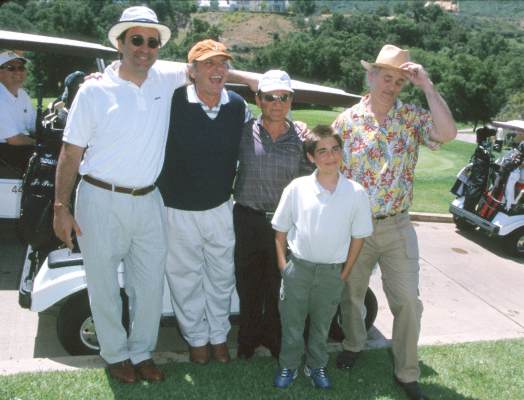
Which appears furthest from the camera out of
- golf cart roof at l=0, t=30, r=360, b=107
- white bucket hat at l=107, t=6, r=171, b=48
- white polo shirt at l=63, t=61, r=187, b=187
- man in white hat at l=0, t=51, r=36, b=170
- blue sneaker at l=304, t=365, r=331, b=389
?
man in white hat at l=0, t=51, r=36, b=170

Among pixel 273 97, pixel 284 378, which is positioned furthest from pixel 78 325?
pixel 273 97

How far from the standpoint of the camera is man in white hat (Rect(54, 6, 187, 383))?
328 centimetres

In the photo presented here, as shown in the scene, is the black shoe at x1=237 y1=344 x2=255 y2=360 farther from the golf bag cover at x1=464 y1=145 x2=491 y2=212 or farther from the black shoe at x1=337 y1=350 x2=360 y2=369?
the golf bag cover at x1=464 y1=145 x2=491 y2=212

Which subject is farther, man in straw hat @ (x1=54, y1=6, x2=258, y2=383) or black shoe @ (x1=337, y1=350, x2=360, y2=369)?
black shoe @ (x1=337, y1=350, x2=360, y2=369)

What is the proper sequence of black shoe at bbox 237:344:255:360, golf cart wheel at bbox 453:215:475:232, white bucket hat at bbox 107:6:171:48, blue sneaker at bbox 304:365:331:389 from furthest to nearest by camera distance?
golf cart wheel at bbox 453:215:475:232, black shoe at bbox 237:344:255:360, blue sneaker at bbox 304:365:331:389, white bucket hat at bbox 107:6:171:48

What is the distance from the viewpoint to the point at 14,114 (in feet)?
21.8

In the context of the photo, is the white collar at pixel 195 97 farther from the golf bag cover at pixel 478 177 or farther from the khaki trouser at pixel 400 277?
the golf bag cover at pixel 478 177

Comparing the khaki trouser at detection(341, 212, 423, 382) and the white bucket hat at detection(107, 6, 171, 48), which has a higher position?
the white bucket hat at detection(107, 6, 171, 48)

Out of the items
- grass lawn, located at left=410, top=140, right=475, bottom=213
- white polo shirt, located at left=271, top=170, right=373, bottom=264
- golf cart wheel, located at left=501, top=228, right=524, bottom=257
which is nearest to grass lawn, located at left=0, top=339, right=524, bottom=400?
white polo shirt, located at left=271, top=170, right=373, bottom=264

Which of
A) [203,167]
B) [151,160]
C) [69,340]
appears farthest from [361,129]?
[69,340]

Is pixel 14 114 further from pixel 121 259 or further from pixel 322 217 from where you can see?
pixel 322 217

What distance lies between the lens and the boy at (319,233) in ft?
11.4

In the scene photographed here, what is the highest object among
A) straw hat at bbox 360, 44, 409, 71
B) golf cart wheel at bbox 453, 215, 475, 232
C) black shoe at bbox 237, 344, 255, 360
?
straw hat at bbox 360, 44, 409, 71

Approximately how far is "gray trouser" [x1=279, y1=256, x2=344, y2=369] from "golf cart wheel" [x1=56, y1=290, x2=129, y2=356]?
1.19m
